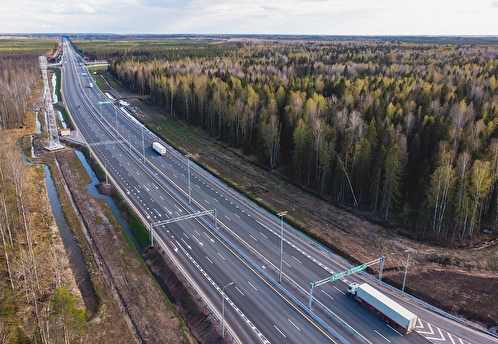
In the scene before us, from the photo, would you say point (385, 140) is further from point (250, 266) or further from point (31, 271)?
point (31, 271)

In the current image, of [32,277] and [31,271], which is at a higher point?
[31,271]

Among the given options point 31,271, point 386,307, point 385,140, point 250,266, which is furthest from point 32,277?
point 385,140

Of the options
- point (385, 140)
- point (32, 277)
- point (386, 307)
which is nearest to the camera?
point (386, 307)

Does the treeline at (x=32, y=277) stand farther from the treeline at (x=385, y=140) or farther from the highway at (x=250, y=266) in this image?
the treeline at (x=385, y=140)

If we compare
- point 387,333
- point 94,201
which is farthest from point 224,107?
point 387,333

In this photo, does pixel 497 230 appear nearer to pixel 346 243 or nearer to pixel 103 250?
pixel 346 243

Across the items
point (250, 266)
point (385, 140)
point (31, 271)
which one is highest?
point (385, 140)

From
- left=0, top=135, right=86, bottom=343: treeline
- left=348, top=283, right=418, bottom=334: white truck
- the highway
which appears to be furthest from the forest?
left=348, top=283, right=418, bottom=334: white truck

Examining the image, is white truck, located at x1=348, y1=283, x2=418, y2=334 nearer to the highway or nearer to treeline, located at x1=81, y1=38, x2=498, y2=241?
the highway
